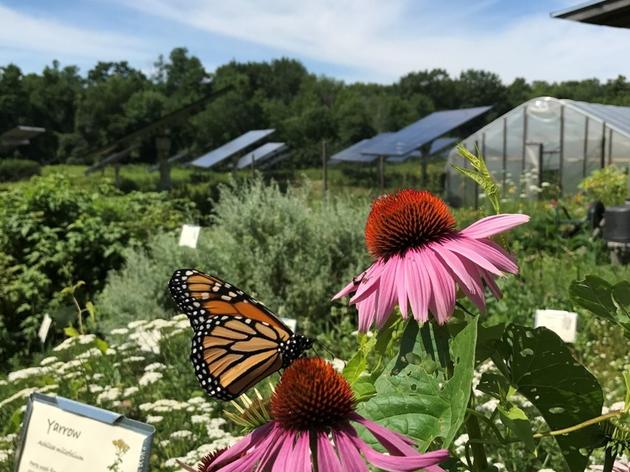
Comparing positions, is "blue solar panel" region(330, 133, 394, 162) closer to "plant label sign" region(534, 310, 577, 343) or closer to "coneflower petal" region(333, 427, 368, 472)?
"plant label sign" region(534, 310, 577, 343)

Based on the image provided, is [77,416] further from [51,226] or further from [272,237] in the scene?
[51,226]

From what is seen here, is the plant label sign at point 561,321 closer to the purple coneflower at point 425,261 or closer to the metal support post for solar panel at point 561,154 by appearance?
the purple coneflower at point 425,261

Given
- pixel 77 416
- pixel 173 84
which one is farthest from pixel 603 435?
pixel 173 84

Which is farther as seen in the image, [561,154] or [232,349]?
[561,154]

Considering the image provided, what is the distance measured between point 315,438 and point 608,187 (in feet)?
31.8

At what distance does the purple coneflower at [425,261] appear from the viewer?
2.17 feet

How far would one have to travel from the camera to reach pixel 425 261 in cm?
72

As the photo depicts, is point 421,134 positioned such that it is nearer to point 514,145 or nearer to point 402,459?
point 514,145

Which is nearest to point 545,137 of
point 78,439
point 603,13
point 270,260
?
point 603,13

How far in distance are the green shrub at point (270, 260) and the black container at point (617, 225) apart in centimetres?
278

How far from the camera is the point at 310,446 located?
0.57 metres

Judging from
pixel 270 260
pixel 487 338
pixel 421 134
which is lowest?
pixel 270 260

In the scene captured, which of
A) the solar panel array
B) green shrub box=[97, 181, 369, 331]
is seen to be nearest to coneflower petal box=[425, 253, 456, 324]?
green shrub box=[97, 181, 369, 331]

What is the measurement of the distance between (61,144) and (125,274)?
45.5 m
